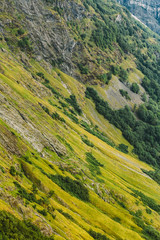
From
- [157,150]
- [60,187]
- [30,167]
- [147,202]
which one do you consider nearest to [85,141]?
[147,202]

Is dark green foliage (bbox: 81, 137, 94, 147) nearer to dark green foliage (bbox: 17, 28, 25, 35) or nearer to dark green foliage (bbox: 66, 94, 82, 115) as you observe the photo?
dark green foliage (bbox: 66, 94, 82, 115)

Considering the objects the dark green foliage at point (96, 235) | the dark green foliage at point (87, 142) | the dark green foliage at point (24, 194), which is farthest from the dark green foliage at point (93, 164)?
the dark green foliage at point (24, 194)

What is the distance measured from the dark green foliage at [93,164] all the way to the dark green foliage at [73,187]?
1634 centimetres

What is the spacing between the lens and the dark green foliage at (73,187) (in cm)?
6441

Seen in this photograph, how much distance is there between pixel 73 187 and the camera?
67.9 metres

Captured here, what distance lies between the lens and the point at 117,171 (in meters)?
111

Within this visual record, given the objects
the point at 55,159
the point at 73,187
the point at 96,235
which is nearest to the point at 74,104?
the point at 55,159

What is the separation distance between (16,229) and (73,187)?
3958cm

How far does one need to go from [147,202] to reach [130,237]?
37499 millimetres

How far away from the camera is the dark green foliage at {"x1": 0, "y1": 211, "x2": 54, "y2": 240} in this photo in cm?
2781

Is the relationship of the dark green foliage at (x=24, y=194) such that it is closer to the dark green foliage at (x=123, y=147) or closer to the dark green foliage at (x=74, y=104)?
the dark green foliage at (x=74, y=104)

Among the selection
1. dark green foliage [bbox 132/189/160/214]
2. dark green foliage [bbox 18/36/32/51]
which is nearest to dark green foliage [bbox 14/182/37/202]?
dark green foliage [bbox 132/189/160/214]

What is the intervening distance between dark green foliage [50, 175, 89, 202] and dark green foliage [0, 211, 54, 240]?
92.5 feet

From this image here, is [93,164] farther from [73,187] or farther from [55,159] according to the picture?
[73,187]
